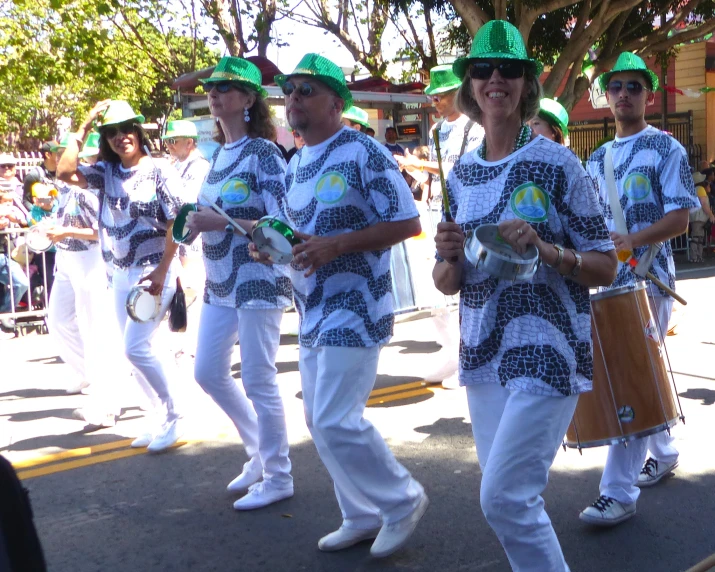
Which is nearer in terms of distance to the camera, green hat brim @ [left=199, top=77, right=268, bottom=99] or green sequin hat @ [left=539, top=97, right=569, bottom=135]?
green sequin hat @ [left=539, top=97, right=569, bottom=135]

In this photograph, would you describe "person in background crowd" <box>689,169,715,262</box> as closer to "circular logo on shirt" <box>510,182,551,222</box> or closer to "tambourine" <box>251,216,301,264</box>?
"tambourine" <box>251,216,301,264</box>

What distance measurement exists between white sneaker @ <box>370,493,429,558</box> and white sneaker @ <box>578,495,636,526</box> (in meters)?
0.84

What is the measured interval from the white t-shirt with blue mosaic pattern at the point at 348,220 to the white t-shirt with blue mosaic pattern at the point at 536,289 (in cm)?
88

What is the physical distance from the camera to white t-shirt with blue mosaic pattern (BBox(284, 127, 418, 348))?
425 centimetres

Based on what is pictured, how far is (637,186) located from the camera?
16.8 feet

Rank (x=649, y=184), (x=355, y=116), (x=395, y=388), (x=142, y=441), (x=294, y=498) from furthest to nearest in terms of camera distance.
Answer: (x=355, y=116), (x=395, y=388), (x=142, y=441), (x=294, y=498), (x=649, y=184)

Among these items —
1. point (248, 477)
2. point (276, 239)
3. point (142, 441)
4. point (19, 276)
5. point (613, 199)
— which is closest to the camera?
point (276, 239)

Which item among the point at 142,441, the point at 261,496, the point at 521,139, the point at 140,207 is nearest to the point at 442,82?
the point at 140,207

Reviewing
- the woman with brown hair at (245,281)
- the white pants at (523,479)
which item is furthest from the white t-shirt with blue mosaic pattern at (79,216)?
the white pants at (523,479)

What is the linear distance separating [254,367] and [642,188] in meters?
2.13

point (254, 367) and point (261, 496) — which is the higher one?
point (254, 367)

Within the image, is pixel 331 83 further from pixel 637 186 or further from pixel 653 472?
pixel 653 472

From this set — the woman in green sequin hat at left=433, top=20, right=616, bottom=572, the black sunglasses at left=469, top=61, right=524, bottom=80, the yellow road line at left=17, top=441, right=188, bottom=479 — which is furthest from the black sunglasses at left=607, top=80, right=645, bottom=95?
the yellow road line at left=17, top=441, right=188, bottom=479

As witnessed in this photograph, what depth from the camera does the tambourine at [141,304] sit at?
5949mm
